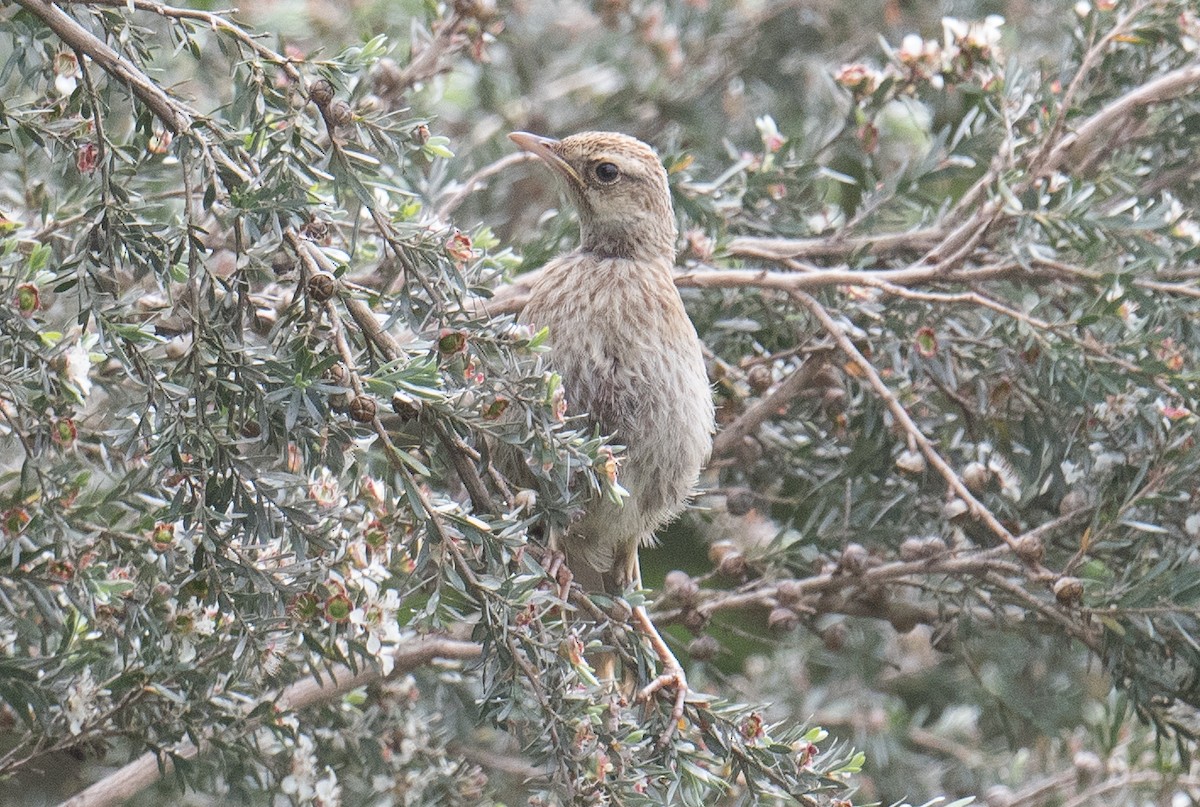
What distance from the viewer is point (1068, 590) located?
2838 millimetres

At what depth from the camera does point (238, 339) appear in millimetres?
2152

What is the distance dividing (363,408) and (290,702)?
1.11 meters

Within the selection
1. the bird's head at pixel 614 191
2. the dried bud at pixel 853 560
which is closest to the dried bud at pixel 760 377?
the bird's head at pixel 614 191

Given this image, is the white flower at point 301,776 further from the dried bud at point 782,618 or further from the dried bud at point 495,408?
the dried bud at point 782,618

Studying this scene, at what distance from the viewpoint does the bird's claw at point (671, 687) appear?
239 cm

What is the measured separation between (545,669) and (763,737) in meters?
0.44

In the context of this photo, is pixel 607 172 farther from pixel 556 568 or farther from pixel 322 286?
pixel 322 286

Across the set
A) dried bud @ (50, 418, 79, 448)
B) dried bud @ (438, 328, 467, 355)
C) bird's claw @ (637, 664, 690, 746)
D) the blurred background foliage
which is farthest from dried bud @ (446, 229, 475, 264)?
bird's claw @ (637, 664, 690, 746)

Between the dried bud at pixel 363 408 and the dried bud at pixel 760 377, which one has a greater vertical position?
the dried bud at pixel 363 408

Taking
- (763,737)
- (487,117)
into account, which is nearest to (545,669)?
(763,737)

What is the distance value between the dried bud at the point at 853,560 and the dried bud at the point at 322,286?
5.35 ft

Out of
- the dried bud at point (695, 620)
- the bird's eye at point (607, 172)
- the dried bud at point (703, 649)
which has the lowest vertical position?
the dried bud at point (703, 649)

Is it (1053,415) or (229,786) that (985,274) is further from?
(229,786)

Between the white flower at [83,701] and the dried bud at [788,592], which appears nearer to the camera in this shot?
the white flower at [83,701]
